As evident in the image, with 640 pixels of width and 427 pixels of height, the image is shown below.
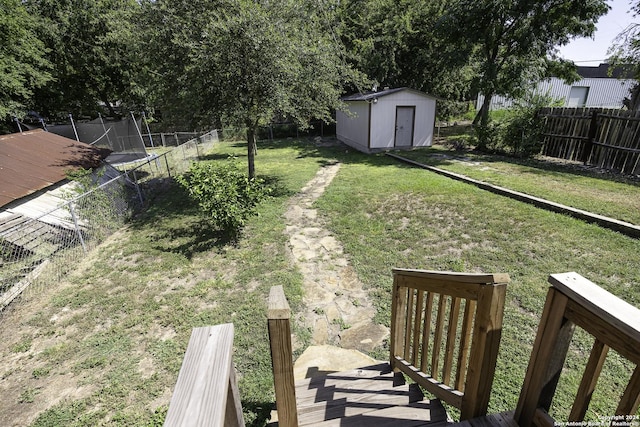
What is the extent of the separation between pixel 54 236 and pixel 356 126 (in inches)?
506

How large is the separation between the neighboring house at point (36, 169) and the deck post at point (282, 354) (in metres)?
5.96

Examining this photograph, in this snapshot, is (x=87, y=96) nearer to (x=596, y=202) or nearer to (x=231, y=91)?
(x=231, y=91)

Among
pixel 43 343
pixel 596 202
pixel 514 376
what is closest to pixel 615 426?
pixel 514 376

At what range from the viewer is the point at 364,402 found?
2.07 meters

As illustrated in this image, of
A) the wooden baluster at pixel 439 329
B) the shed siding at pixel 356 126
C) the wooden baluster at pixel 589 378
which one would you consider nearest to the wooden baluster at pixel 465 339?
the wooden baluster at pixel 439 329

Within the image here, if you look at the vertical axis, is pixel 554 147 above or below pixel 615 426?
below

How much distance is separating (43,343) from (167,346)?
149 cm

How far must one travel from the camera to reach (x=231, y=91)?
7254 mm

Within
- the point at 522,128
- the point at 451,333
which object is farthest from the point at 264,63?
the point at 522,128

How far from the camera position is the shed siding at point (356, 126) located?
45.5 feet

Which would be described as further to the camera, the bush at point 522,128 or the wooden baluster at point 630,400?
the bush at point 522,128

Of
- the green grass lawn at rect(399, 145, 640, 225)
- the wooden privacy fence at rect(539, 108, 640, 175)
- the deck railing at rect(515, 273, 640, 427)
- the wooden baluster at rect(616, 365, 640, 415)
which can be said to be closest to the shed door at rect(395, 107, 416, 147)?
A: the green grass lawn at rect(399, 145, 640, 225)

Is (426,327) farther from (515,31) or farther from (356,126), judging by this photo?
(515,31)

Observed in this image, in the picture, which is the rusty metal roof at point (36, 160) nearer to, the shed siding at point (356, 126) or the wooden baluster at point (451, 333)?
the wooden baluster at point (451, 333)
